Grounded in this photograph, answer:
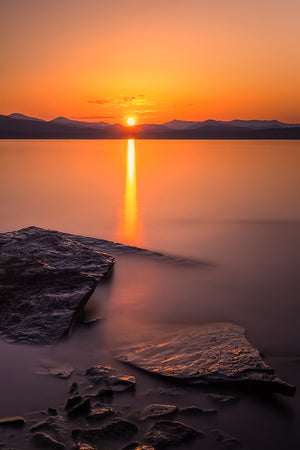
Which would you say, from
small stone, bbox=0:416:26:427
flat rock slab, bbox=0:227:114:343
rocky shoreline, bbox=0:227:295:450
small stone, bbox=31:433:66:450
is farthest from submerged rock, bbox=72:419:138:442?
flat rock slab, bbox=0:227:114:343

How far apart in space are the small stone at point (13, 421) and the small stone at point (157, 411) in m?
0.83

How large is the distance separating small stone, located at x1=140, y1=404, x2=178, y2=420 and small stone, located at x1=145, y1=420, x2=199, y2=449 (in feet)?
0.34

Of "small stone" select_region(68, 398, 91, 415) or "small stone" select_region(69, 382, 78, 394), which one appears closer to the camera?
"small stone" select_region(68, 398, 91, 415)

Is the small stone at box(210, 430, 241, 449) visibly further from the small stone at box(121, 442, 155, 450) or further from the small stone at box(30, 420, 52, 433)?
the small stone at box(30, 420, 52, 433)

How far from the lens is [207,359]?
3461 millimetres

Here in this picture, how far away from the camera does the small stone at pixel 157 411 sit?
287 cm

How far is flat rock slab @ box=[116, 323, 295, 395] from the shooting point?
3.18 metres

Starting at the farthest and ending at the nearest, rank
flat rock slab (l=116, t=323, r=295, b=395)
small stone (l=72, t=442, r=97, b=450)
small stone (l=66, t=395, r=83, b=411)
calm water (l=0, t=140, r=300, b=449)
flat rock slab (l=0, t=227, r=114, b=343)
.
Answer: flat rock slab (l=0, t=227, r=114, b=343) → calm water (l=0, t=140, r=300, b=449) → flat rock slab (l=116, t=323, r=295, b=395) → small stone (l=66, t=395, r=83, b=411) → small stone (l=72, t=442, r=97, b=450)

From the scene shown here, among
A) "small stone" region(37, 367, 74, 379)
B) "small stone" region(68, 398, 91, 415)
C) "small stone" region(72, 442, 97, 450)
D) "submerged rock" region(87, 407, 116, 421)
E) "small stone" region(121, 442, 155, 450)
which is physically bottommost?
"small stone" region(121, 442, 155, 450)

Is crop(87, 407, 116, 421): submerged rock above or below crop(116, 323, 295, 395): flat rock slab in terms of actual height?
below

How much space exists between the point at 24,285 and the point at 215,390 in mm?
2443

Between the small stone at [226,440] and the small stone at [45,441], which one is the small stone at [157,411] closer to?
the small stone at [226,440]

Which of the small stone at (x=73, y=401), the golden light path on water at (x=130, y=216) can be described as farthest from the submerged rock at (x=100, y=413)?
the golden light path on water at (x=130, y=216)

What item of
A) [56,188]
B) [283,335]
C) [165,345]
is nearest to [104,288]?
[165,345]
